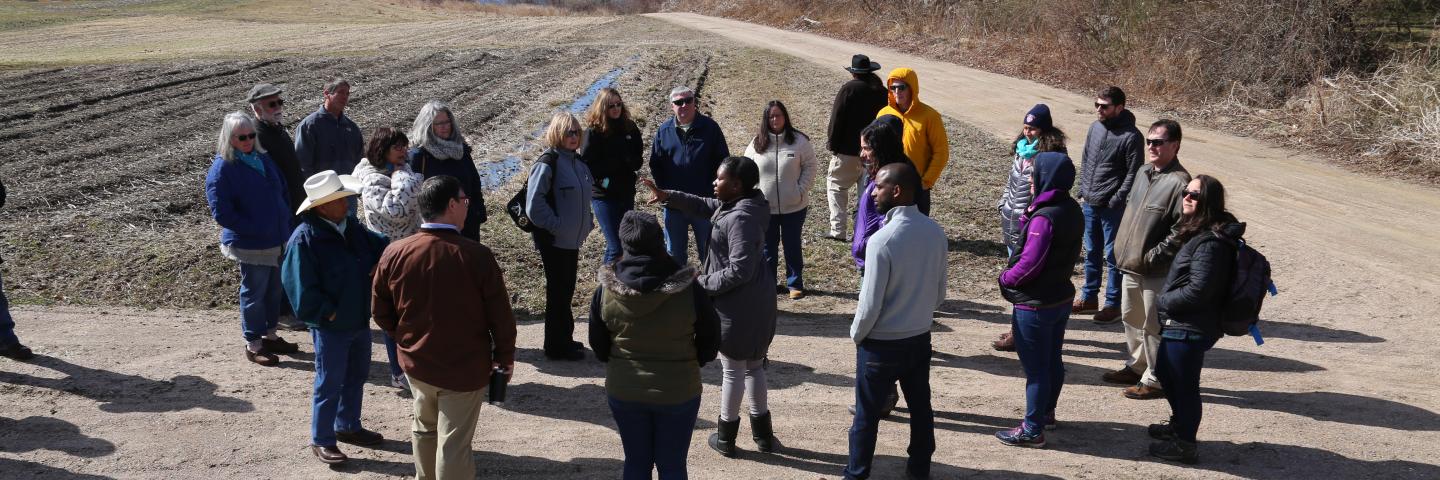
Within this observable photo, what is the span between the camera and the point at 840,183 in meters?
10.1

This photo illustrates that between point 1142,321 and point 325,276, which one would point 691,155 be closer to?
point 325,276

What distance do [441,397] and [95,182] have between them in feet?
33.6

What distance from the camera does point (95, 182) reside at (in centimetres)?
1277

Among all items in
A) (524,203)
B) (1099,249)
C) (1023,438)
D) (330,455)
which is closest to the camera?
(330,455)

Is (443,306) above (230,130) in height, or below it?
below

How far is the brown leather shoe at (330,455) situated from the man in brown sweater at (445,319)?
2.63ft

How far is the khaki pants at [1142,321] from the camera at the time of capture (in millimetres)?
6359

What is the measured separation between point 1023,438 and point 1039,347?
0.60 metres

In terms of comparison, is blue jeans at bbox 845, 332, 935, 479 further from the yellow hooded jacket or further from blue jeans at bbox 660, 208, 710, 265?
the yellow hooded jacket

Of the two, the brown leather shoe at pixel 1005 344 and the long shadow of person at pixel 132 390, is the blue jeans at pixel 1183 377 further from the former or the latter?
the long shadow of person at pixel 132 390

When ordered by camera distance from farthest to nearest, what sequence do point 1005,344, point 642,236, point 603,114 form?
point 1005,344 < point 603,114 < point 642,236

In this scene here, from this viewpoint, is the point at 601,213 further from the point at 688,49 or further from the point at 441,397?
the point at 688,49

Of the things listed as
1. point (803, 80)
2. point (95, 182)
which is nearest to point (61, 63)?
point (95, 182)

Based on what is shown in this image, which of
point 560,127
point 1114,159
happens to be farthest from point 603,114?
point 1114,159
